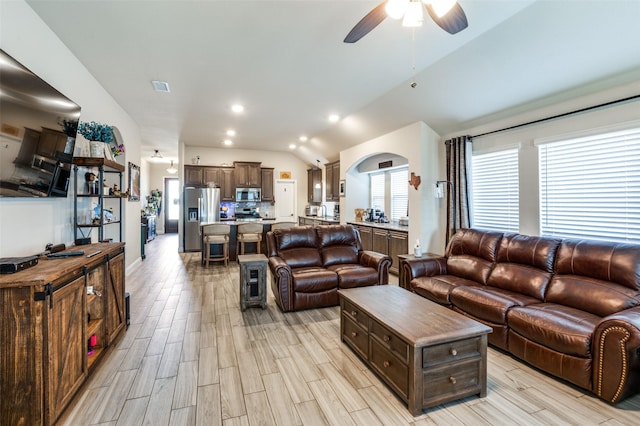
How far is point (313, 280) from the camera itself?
381 centimetres

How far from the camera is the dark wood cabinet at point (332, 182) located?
8.23 meters

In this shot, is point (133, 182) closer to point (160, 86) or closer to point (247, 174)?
point (160, 86)

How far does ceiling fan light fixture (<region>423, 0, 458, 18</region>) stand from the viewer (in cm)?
188

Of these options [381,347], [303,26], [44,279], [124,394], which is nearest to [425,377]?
[381,347]

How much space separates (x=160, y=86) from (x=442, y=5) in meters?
3.99

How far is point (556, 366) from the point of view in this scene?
2.28m

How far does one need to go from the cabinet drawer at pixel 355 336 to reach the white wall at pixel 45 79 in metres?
2.82

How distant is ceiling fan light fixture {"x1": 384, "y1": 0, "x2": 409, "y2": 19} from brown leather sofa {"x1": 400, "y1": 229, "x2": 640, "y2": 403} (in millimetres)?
2474

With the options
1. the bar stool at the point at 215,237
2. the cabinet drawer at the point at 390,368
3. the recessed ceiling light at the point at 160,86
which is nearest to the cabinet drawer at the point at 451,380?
the cabinet drawer at the point at 390,368

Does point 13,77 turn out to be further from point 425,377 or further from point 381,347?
point 425,377

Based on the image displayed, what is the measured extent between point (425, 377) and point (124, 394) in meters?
2.13

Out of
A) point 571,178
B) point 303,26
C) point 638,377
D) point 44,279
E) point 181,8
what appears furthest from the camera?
point 571,178

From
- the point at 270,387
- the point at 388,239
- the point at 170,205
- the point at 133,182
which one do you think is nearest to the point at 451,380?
the point at 270,387

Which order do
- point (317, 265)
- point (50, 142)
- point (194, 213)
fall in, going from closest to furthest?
1. point (50, 142)
2. point (317, 265)
3. point (194, 213)
